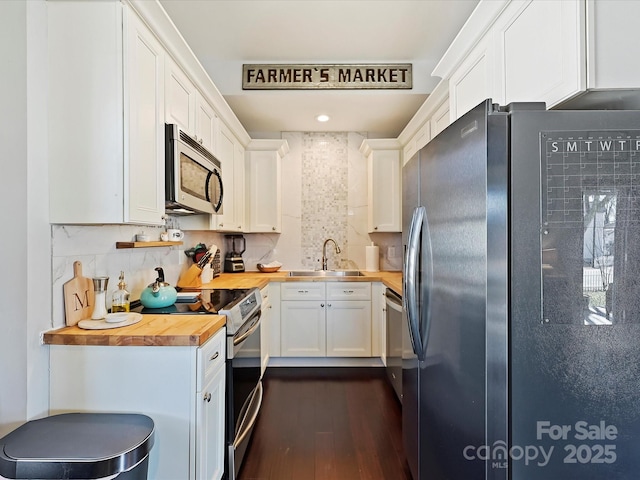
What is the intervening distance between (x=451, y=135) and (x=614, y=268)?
610 mm

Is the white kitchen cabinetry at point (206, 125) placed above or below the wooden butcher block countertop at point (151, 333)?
above

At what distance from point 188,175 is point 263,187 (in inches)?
65.3

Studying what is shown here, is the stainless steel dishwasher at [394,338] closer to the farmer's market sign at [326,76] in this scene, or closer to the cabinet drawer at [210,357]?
the cabinet drawer at [210,357]

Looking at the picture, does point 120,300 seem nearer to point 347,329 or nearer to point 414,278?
point 414,278

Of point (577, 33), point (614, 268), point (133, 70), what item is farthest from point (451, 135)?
point (133, 70)

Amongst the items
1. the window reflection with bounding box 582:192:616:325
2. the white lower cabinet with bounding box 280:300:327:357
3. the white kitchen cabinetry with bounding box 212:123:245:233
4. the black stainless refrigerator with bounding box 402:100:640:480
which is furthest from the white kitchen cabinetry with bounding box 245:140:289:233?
A: the window reflection with bounding box 582:192:616:325

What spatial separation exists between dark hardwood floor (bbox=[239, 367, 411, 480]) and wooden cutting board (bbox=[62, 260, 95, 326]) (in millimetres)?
1160

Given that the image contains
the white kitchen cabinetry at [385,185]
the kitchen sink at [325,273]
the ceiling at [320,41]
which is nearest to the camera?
the ceiling at [320,41]

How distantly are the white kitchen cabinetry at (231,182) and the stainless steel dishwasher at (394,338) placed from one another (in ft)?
4.94

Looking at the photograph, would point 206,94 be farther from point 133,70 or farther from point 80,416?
point 80,416

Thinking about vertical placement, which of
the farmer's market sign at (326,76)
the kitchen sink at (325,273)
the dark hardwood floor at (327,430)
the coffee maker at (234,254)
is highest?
the farmer's market sign at (326,76)

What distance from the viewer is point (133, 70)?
1.38 meters

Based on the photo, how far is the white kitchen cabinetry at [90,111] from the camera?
4.34 ft

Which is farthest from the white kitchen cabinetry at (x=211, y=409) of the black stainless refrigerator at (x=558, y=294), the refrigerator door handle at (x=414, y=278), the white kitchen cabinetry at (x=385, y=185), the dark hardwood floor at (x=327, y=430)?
the white kitchen cabinetry at (x=385, y=185)
